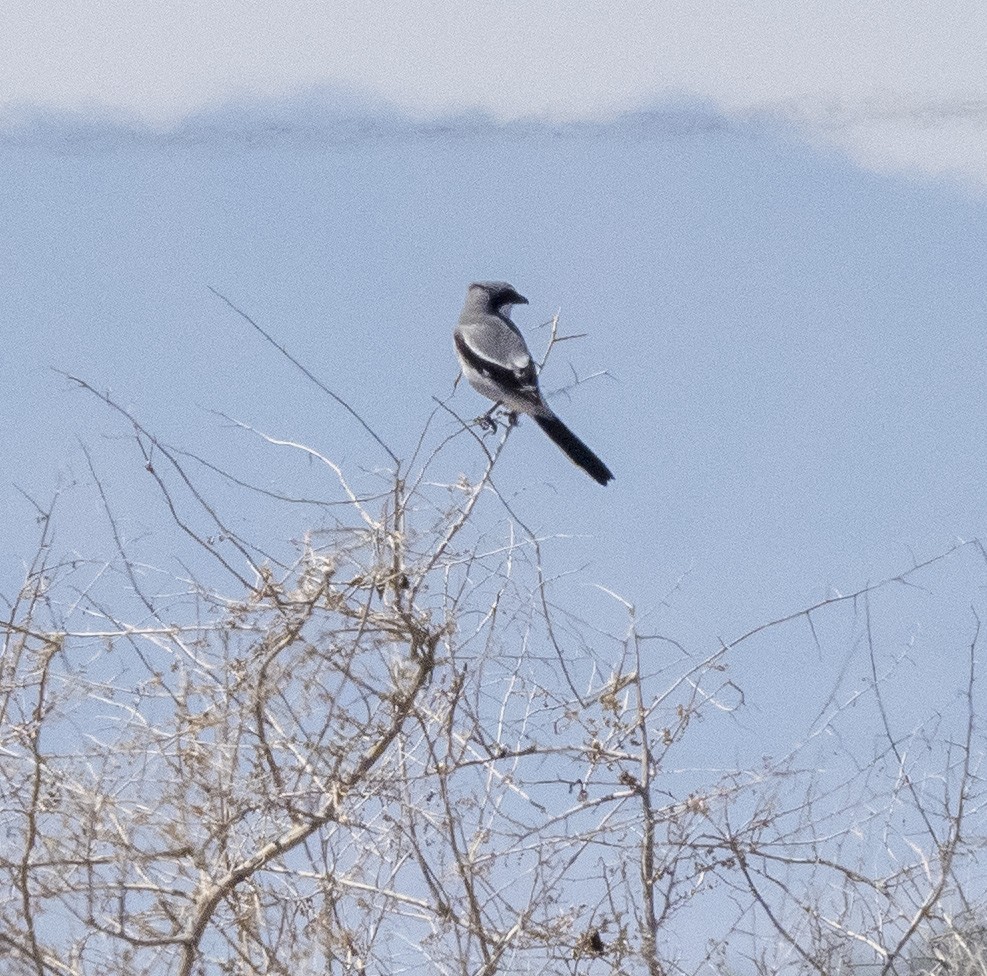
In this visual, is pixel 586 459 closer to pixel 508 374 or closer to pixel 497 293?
pixel 508 374

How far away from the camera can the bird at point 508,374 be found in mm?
7090

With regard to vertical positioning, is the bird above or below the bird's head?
below

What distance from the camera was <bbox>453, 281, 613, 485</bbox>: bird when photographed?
23.3ft

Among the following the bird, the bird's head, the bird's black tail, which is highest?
the bird's head

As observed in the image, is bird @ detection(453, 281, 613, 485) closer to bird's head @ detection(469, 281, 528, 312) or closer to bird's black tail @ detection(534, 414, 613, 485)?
bird's black tail @ detection(534, 414, 613, 485)

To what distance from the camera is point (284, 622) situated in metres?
4.32

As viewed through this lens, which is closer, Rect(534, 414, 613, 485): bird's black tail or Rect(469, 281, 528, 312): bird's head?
Rect(534, 414, 613, 485): bird's black tail

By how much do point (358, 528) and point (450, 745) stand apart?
0.69 metres

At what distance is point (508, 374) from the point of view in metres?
7.55

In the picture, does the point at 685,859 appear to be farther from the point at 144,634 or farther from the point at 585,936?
the point at 144,634

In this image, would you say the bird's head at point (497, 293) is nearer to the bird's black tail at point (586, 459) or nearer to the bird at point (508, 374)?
the bird at point (508, 374)

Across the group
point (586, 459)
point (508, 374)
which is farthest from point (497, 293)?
point (586, 459)

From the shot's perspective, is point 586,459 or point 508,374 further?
point 508,374

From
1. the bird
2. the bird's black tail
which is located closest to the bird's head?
the bird
